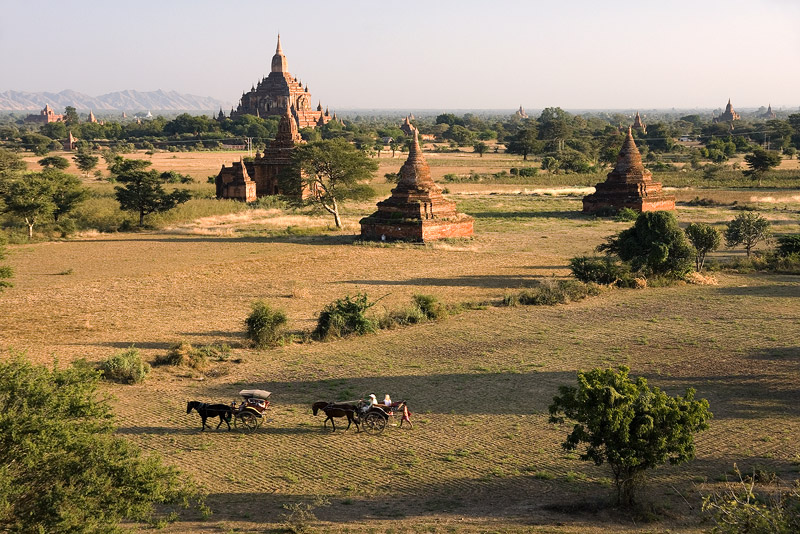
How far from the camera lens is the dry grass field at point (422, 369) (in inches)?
373

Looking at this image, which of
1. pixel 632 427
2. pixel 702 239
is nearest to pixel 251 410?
pixel 632 427

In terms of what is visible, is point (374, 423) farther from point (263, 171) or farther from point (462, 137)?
point (462, 137)

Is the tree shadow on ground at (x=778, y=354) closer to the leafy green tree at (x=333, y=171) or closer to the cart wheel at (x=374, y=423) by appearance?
the cart wheel at (x=374, y=423)

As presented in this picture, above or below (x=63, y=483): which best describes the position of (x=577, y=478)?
below

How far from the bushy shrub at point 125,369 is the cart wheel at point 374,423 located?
4563 mm

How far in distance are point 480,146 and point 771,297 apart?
7268 cm

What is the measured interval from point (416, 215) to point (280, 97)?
83787 millimetres

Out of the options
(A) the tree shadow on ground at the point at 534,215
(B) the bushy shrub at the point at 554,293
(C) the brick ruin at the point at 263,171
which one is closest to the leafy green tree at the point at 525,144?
(C) the brick ruin at the point at 263,171

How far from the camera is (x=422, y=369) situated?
14695 mm

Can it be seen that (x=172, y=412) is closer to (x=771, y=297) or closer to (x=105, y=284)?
(x=105, y=284)

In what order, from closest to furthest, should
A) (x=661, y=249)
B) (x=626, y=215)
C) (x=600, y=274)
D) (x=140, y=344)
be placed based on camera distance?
(x=140, y=344)
(x=600, y=274)
(x=661, y=249)
(x=626, y=215)

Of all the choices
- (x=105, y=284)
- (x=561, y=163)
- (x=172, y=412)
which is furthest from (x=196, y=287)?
(x=561, y=163)

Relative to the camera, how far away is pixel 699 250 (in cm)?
2403

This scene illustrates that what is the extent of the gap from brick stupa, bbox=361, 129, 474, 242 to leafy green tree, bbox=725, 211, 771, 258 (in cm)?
931
